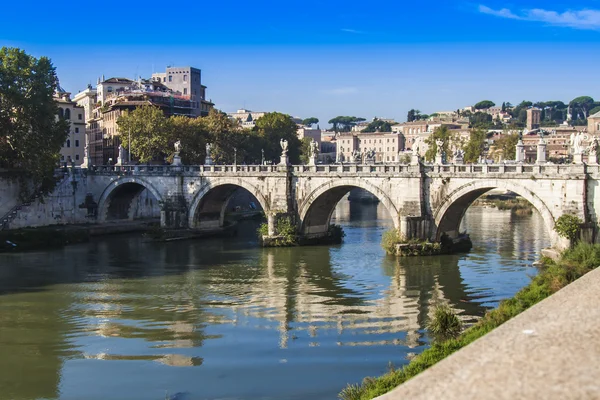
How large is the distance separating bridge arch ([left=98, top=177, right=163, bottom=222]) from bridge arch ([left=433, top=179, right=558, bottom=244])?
789 inches

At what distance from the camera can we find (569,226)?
99.1 feet

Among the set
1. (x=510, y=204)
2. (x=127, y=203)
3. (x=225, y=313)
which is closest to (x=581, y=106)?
(x=510, y=204)

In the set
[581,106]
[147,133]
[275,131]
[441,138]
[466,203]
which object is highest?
[581,106]

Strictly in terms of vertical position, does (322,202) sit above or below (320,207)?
above

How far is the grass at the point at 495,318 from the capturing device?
13844 mm

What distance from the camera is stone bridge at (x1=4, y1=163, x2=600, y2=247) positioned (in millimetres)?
31875

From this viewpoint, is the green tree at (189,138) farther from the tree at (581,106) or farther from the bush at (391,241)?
the tree at (581,106)

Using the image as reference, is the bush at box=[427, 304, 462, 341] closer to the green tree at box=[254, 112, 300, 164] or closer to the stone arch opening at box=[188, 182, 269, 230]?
the stone arch opening at box=[188, 182, 269, 230]

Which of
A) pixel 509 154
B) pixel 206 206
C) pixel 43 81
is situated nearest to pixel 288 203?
pixel 206 206

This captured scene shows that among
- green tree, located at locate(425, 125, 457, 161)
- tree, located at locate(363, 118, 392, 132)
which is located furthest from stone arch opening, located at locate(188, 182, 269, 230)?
tree, located at locate(363, 118, 392, 132)

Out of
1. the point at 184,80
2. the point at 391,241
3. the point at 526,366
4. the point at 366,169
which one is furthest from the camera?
the point at 184,80

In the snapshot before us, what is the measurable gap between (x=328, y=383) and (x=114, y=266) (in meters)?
21.1

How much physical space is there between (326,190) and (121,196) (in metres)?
19.4

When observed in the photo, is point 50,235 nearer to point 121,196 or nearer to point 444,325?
point 121,196
